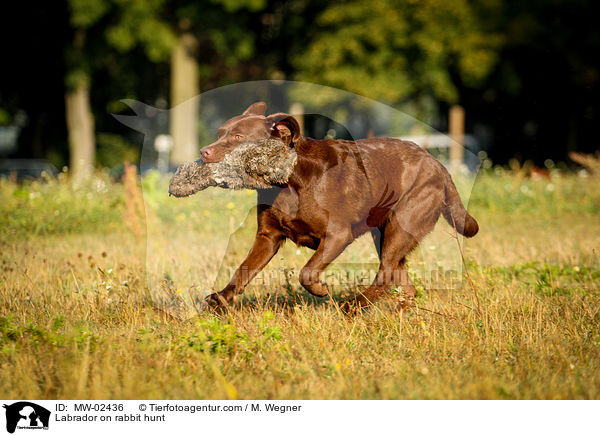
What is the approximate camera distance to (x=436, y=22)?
68.4ft

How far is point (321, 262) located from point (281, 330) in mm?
548

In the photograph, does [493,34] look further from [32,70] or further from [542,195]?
[32,70]

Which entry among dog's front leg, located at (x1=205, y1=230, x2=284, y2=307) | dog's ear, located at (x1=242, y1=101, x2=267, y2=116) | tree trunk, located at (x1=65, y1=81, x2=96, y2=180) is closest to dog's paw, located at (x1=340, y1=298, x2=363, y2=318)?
dog's front leg, located at (x1=205, y1=230, x2=284, y2=307)

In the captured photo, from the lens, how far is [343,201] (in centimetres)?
450

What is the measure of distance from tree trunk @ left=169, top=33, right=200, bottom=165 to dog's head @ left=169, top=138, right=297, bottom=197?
51.8ft

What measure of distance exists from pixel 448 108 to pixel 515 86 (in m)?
5.08

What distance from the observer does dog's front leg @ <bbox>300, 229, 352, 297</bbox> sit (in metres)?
4.29

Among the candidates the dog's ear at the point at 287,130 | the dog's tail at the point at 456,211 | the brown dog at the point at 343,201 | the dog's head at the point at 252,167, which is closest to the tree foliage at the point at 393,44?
the dog's tail at the point at 456,211

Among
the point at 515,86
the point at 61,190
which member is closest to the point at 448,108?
the point at 515,86

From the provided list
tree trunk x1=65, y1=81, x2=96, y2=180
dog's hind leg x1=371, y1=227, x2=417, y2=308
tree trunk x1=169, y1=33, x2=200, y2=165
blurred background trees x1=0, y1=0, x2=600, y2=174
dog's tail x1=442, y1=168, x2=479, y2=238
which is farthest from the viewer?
tree trunk x1=65, y1=81, x2=96, y2=180

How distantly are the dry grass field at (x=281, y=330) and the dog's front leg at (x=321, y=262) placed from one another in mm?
211
